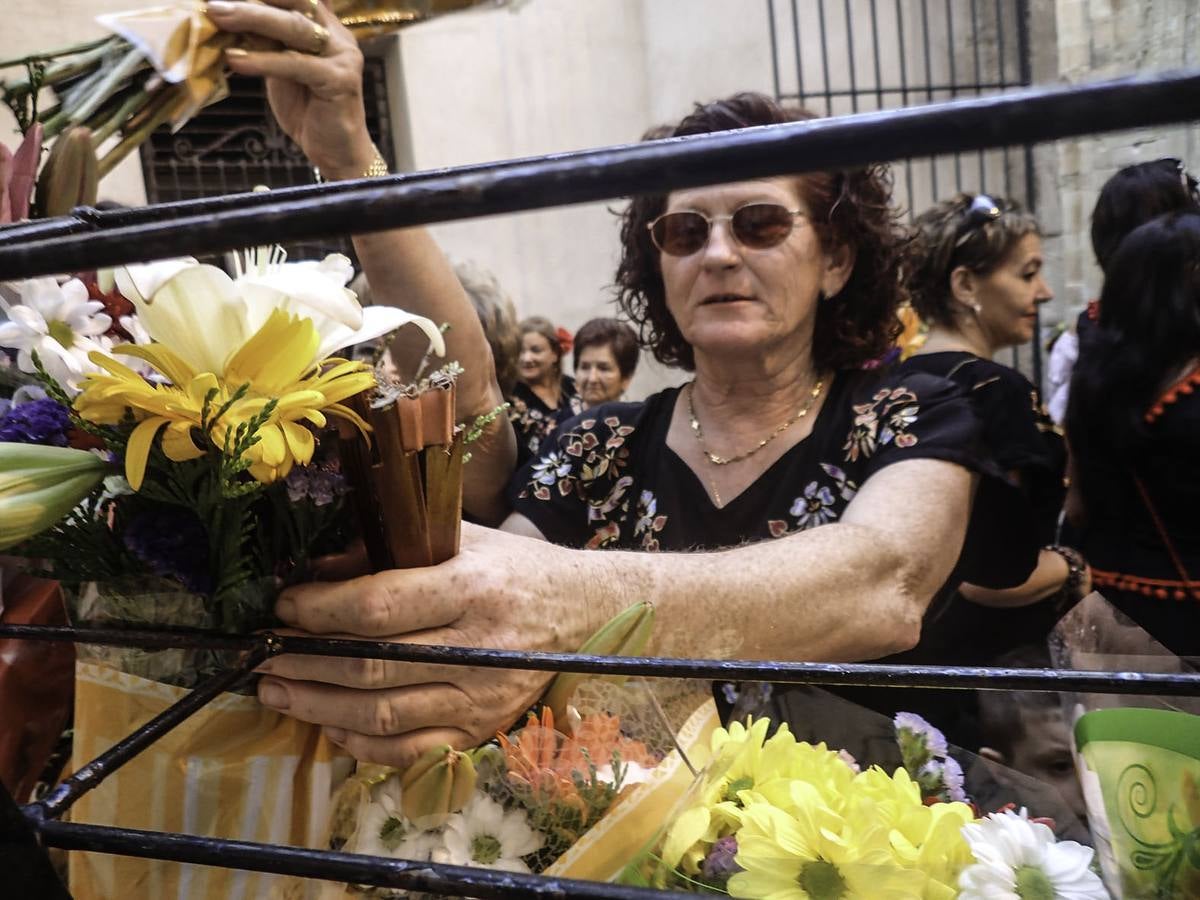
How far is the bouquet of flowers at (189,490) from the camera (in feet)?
2.01

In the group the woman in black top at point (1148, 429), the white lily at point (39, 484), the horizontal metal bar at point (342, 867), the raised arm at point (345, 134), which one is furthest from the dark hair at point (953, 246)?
the horizontal metal bar at point (342, 867)

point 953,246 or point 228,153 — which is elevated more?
point 228,153

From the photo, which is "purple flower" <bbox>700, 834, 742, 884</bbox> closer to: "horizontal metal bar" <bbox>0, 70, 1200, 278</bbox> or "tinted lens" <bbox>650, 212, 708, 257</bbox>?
"horizontal metal bar" <bbox>0, 70, 1200, 278</bbox>

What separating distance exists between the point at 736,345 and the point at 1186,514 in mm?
1056

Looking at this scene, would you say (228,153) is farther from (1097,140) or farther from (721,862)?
(721,862)

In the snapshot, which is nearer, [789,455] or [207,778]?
[207,778]

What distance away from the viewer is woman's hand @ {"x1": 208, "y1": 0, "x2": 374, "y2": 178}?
107 cm

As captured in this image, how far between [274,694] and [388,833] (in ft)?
0.37

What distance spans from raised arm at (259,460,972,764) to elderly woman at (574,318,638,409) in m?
2.53

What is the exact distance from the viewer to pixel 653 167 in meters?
0.32

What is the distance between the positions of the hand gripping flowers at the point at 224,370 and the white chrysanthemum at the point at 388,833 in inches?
8.8

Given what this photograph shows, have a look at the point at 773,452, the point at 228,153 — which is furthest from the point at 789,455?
the point at 228,153

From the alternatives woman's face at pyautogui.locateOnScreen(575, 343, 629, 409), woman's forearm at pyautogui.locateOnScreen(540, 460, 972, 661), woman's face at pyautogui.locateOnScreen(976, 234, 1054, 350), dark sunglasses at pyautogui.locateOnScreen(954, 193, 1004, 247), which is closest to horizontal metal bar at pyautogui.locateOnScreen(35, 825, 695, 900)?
woman's forearm at pyautogui.locateOnScreen(540, 460, 972, 661)

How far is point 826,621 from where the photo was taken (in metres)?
1.03
